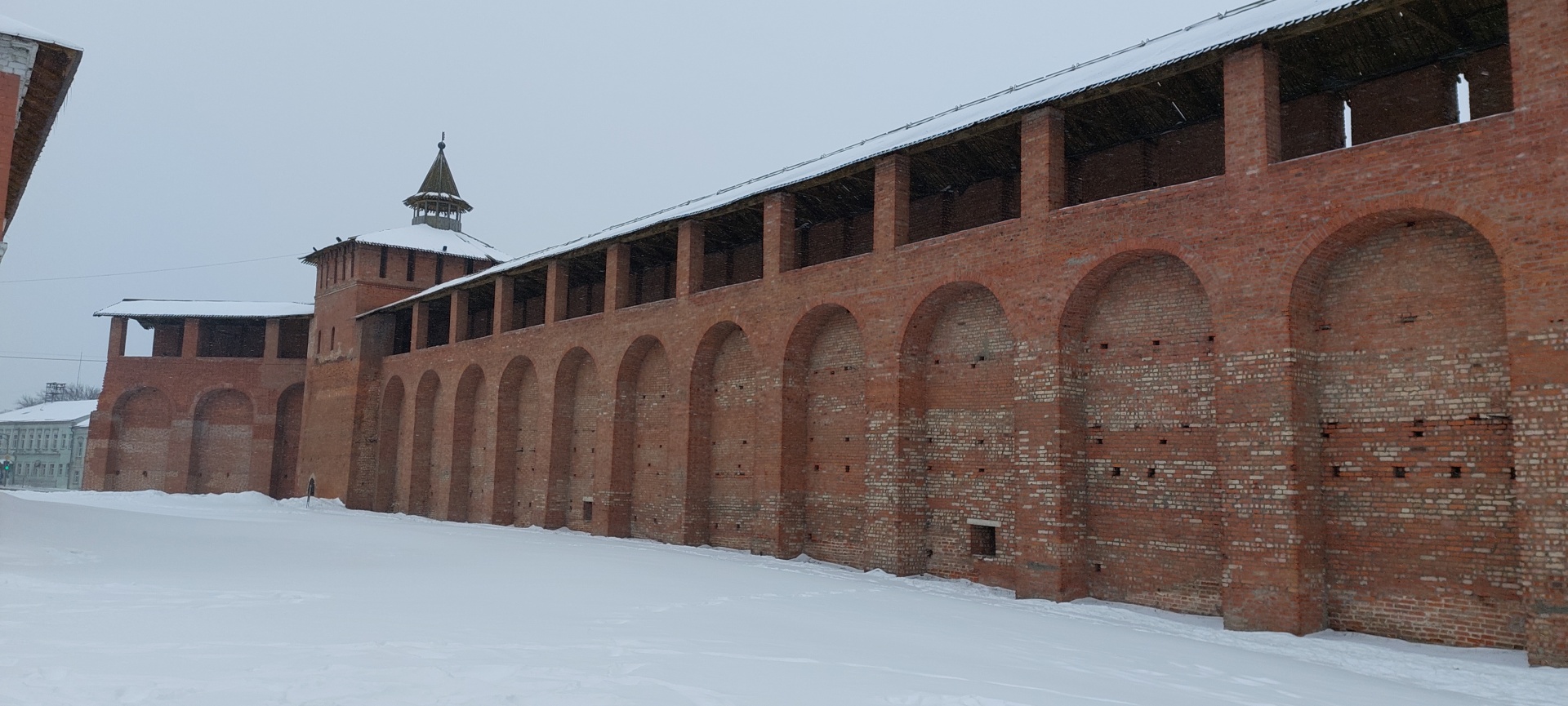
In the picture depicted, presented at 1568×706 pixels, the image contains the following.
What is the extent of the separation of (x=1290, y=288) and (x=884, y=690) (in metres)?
6.44


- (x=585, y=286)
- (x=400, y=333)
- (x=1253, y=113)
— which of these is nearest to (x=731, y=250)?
(x=585, y=286)

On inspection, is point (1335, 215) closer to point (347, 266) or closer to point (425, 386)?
point (425, 386)

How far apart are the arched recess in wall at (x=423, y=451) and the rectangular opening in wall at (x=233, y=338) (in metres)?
12.0

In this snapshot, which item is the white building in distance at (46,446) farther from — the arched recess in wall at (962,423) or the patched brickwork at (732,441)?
the arched recess in wall at (962,423)

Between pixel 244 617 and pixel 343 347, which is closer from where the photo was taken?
pixel 244 617

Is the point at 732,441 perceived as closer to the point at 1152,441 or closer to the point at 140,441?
the point at 1152,441

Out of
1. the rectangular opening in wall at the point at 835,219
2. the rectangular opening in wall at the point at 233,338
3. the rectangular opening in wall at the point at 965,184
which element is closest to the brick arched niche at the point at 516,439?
the rectangular opening in wall at the point at 835,219

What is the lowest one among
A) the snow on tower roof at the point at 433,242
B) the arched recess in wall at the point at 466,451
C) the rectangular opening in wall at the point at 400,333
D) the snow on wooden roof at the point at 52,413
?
the arched recess in wall at the point at 466,451

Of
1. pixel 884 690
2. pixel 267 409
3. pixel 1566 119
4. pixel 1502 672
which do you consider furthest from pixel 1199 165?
pixel 267 409

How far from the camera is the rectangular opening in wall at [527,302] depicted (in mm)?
24219

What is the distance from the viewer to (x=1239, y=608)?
949 cm

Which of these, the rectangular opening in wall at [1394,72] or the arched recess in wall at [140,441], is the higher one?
the rectangular opening in wall at [1394,72]

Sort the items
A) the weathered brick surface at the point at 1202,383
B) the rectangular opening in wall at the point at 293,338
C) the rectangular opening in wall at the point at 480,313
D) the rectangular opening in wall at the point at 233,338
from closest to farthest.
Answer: the weathered brick surface at the point at 1202,383 → the rectangular opening in wall at the point at 480,313 → the rectangular opening in wall at the point at 293,338 → the rectangular opening in wall at the point at 233,338

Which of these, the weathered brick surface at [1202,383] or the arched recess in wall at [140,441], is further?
the arched recess in wall at [140,441]
